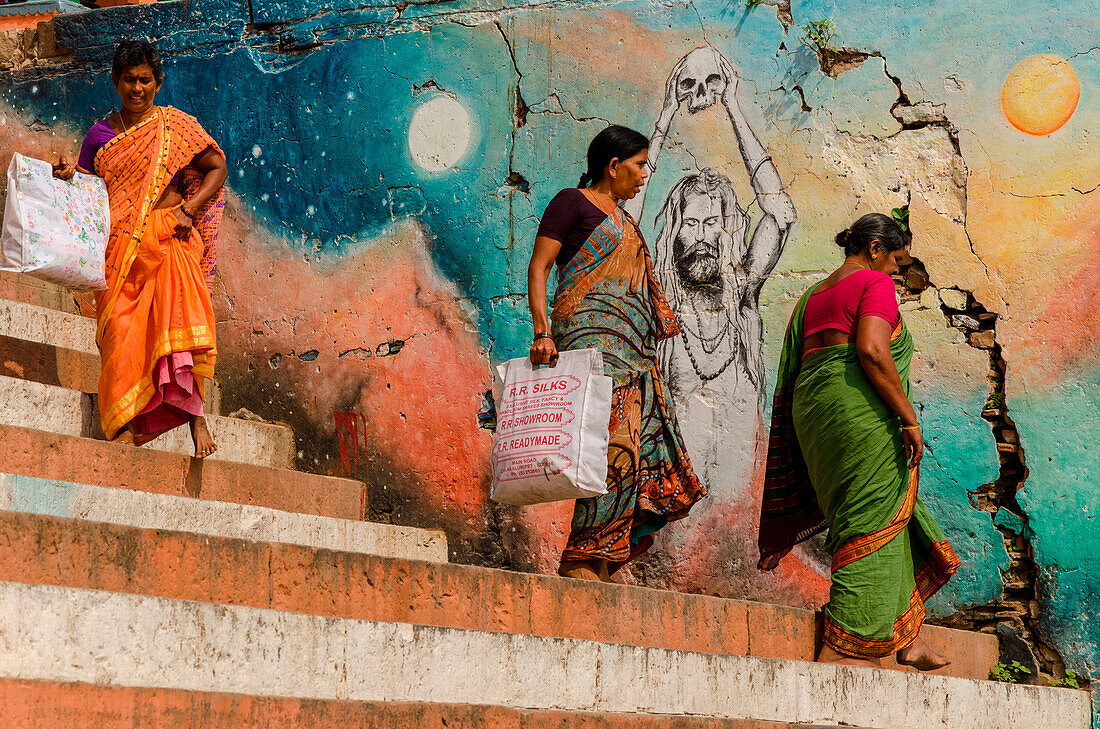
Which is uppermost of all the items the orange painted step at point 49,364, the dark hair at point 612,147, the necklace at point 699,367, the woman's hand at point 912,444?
the dark hair at point 612,147

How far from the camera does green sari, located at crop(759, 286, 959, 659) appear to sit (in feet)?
15.1

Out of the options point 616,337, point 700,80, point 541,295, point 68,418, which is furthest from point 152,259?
point 700,80

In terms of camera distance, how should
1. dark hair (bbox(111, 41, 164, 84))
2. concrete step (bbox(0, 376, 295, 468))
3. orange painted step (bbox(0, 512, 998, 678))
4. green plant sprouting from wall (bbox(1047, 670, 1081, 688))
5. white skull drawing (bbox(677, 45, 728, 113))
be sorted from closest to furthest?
1. orange painted step (bbox(0, 512, 998, 678))
2. concrete step (bbox(0, 376, 295, 468))
3. dark hair (bbox(111, 41, 164, 84))
4. green plant sprouting from wall (bbox(1047, 670, 1081, 688))
5. white skull drawing (bbox(677, 45, 728, 113))

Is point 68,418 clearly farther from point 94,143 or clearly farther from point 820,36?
point 820,36

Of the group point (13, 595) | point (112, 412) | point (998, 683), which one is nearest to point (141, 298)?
point (112, 412)

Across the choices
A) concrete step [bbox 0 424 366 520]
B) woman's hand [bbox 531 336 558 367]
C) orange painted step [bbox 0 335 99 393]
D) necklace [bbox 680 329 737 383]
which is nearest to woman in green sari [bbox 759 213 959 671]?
woman's hand [bbox 531 336 558 367]

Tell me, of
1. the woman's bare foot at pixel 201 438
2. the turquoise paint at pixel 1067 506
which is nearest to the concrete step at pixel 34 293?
the woman's bare foot at pixel 201 438

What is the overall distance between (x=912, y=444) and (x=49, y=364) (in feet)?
11.4

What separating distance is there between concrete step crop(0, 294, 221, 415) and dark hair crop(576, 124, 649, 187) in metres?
2.38

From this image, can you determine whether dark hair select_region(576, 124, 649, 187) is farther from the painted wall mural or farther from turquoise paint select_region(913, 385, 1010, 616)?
turquoise paint select_region(913, 385, 1010, 616)

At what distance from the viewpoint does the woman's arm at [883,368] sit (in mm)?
4605

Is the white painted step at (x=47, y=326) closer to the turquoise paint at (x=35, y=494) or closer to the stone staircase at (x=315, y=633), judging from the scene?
the stone staircase at (x=315, y=633)

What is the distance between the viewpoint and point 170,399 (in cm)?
529

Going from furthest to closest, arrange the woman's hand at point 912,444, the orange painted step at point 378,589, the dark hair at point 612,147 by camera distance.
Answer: the dark hair at point 612,147 < the woman's hand at point 912,444 < the orange painted step at point 378,589
